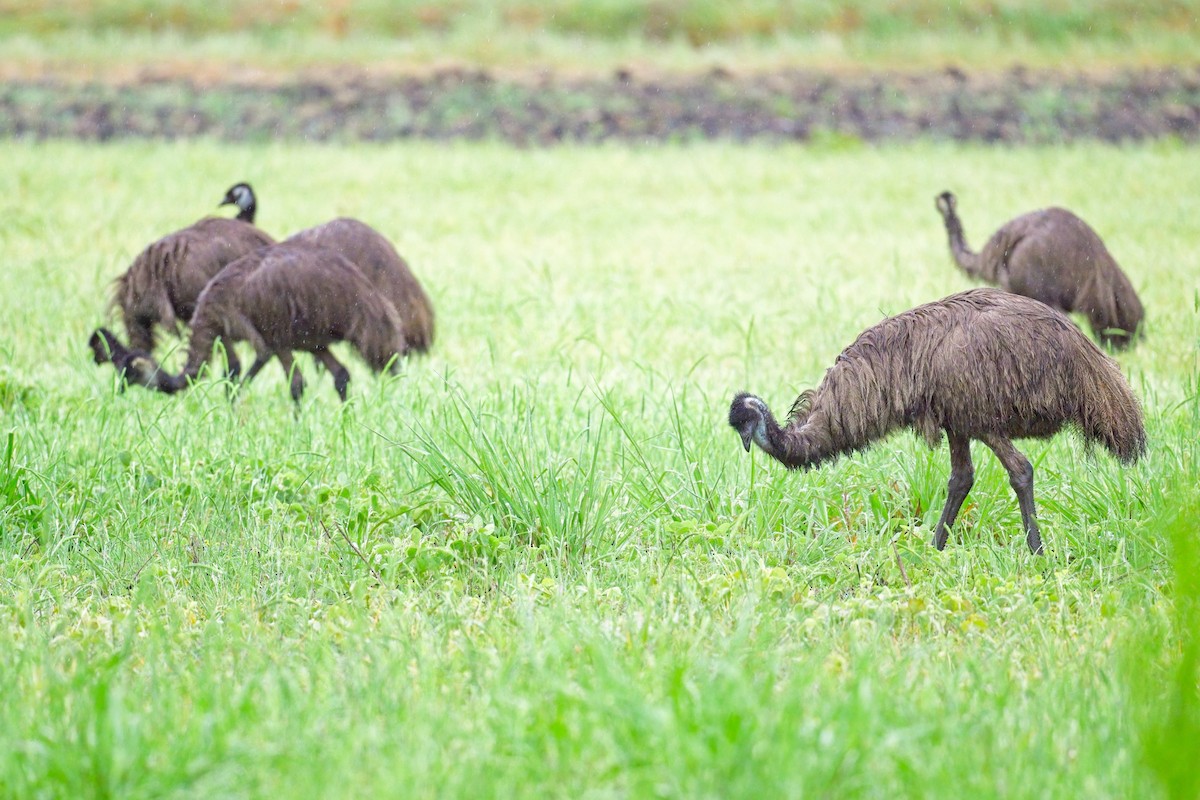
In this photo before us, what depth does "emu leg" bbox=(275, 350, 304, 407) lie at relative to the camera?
21.6ft

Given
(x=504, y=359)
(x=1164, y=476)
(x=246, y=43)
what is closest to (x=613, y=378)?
(x=504, y=359)

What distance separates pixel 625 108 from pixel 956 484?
54.1 feet

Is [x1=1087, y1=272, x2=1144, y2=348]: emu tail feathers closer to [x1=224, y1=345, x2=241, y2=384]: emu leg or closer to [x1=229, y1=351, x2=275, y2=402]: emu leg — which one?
[x1=229, y1=351, x2=275, y2=402]: emu leg

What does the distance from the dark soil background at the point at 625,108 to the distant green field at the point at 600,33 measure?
4.46 feet

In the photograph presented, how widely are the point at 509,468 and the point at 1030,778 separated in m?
2.31

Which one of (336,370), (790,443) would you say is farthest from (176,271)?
(790,443)

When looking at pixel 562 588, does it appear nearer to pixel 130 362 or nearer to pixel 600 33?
pixel 130 362

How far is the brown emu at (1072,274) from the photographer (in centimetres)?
794

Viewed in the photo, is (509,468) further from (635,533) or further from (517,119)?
(517,119)

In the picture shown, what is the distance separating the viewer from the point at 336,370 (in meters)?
6.73

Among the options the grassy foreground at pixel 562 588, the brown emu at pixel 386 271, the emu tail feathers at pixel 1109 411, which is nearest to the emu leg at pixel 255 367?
the grassy foreground at pixel 562 588

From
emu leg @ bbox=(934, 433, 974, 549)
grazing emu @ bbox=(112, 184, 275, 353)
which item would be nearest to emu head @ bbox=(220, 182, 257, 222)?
grazing emu @ bbox=(112, 184, 275, 353)

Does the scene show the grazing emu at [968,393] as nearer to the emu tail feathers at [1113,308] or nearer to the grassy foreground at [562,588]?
the grassy foreground at [562,588]

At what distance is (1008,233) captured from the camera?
827 cm
